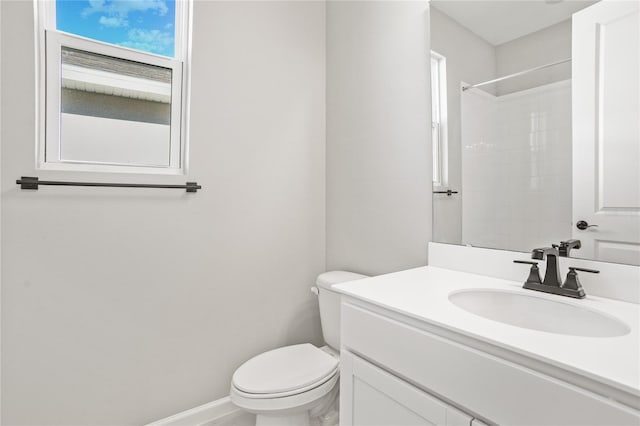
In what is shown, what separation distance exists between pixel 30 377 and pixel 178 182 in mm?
970

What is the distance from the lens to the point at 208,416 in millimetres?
1637

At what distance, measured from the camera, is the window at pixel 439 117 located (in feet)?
4.72

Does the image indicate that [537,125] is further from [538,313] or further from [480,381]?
[480,381]

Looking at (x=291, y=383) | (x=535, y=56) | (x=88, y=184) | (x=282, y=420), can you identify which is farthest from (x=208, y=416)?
(x=535, y=56)

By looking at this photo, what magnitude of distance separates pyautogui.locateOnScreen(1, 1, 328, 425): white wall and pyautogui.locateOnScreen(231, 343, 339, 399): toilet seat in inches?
12.0

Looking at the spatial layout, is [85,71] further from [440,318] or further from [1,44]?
[440,318]

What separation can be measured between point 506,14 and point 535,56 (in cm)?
22

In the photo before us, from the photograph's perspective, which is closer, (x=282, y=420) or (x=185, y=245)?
(x=282, y=420)

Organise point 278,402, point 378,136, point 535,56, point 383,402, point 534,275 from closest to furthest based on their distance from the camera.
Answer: point 383,402, point 534,275, point 535,56, point 278,402, point 378,136

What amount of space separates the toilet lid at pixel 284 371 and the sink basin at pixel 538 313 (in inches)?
28.2

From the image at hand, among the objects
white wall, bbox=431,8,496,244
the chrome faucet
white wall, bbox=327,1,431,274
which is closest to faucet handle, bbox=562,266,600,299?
the chrome faucet

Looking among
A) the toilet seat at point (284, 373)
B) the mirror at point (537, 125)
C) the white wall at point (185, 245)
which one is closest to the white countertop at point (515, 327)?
the mirror at point (537, 125)

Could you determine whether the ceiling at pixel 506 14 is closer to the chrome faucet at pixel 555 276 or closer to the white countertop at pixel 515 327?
the chrome faucet at pixel 555 276

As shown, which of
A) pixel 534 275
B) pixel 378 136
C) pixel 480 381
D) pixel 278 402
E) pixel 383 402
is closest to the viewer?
pixel 480 381
